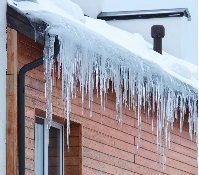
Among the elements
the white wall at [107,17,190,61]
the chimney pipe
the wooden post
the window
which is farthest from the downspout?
the white wall at [107,17,190,61]

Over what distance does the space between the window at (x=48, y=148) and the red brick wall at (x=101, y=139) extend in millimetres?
141

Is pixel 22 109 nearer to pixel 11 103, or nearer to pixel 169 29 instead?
pixel 11 103

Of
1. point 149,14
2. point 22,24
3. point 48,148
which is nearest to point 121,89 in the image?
point 48,148

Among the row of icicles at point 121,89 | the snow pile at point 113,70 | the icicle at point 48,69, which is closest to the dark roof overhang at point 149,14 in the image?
the snow pile at point 113,70

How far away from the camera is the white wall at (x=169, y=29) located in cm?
1672

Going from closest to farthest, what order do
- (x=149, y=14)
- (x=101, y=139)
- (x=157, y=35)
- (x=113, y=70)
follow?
(x=113, y=70) < (x=101, y=139) < (x=157, y=35) < (x=149, y=14)

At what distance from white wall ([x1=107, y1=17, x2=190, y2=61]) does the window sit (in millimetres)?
6317

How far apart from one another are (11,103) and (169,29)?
837cm

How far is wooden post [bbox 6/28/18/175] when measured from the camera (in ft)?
29.2

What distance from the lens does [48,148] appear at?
10391 mm
